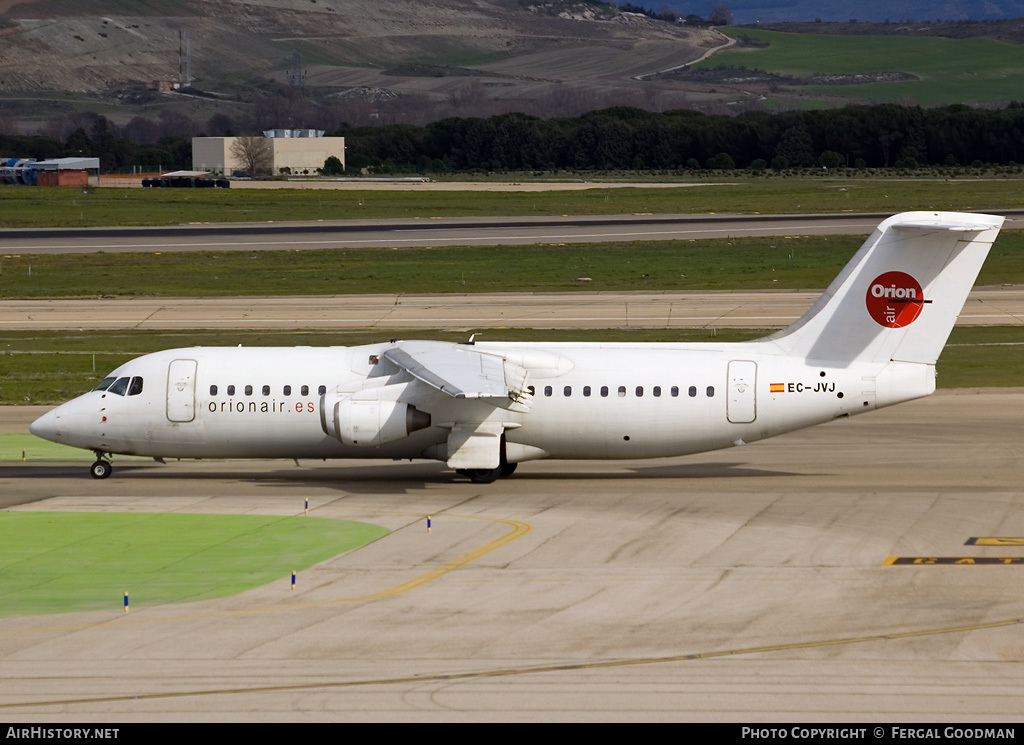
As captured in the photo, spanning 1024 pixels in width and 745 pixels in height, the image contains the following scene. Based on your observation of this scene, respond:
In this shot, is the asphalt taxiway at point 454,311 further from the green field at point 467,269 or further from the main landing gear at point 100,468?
the main landing gear at point 100,468

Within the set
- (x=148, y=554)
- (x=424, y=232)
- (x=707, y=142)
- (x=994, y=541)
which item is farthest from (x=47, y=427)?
(x=707, y=142)

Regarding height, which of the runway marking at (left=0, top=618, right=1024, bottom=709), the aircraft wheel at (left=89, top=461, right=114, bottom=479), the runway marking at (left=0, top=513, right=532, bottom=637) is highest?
the runway marking at (left=0, top=618, right=1024, bottom=709)

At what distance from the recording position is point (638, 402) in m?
32.0

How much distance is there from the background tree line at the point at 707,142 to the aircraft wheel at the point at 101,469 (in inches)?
5139

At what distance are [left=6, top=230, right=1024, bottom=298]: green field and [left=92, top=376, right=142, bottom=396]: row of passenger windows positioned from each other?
118 feet

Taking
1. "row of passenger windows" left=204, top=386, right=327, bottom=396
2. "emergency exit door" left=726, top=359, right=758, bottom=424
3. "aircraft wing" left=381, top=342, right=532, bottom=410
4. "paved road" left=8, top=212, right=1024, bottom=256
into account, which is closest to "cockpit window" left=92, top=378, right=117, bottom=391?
"row of passenger windows" left=204, top=386, right=327, bottom=396

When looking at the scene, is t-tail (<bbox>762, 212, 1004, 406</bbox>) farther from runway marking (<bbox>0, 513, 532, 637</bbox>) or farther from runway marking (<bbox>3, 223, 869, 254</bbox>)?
runway marking (<bbox>3, 223, 869, 254</bbox>)

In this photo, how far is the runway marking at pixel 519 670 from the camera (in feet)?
56.0

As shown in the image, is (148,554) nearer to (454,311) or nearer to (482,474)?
(482,474)

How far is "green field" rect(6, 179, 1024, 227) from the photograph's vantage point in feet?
349

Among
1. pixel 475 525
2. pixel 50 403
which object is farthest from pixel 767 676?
pixel 50 403

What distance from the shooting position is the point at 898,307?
103ft

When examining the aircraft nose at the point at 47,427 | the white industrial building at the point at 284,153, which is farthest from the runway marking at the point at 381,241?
the white industrial building at the point at 284,153

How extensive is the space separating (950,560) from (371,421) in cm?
1326
